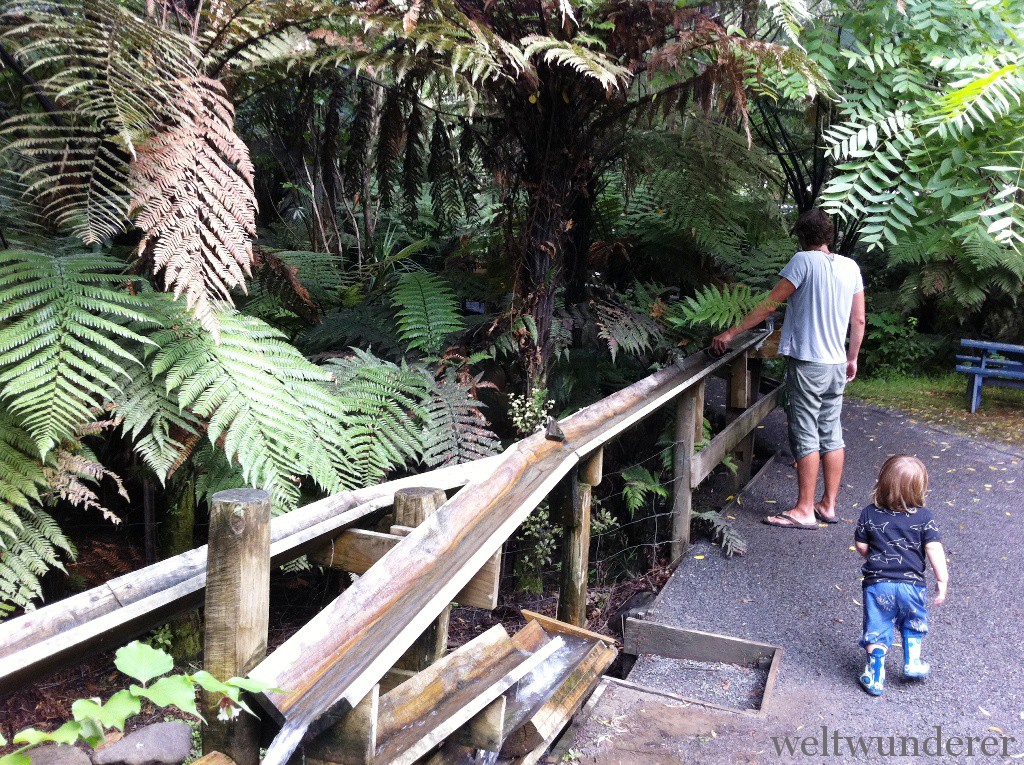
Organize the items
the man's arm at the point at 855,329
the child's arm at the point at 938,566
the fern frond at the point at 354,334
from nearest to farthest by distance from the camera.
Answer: the child's arm at the point at 938,566 < the fern frond at the point at 354,334 < the man's arm at the point at 855,329

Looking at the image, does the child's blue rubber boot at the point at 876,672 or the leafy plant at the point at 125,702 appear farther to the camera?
the child's blue rubber boot at the point at 876,672

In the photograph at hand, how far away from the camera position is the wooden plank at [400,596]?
1.43 m

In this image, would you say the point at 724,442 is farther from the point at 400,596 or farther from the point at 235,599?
the point at 235,599

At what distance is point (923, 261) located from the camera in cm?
854

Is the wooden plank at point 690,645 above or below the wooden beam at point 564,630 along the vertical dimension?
below

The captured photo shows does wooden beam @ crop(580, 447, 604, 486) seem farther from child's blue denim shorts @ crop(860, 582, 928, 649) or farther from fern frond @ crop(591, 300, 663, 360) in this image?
child's blue denim shorts @ crop(860, 582, 928, 649)

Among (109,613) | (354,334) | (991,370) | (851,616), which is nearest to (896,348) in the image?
(991,370)

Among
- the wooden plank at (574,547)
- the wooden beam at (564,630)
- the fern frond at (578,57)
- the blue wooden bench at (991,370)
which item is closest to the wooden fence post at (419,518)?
the wooden beam at (564,630)

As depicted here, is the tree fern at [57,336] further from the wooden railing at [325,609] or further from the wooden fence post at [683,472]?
the wooden fence post at [683,472]

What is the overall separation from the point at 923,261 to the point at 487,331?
6.50 m

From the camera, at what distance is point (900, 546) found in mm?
3047

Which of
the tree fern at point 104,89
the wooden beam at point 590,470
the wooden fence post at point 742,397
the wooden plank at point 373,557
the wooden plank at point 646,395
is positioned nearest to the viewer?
the wooden plank at point 373,557

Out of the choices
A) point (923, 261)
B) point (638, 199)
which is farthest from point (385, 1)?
point (923, 261)

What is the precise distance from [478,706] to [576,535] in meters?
1.48
